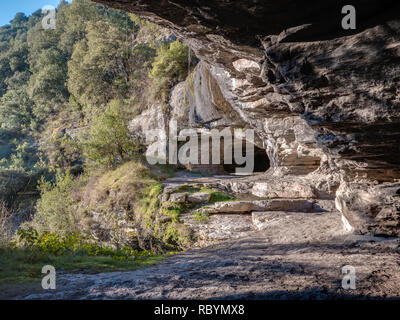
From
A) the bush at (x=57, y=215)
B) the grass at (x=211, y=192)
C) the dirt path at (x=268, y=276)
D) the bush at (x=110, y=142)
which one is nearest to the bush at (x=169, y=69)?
the bush at (x=110, y=142)

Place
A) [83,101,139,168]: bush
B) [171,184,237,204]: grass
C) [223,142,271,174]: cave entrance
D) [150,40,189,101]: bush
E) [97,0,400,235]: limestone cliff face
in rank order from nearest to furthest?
[97,0,400,235]: limestone cliff face < [171,184,237,204]: grass < [83,101,139,168]: bush < [150,40,189,101]: bush < [223,142,271,174]: cave entrance

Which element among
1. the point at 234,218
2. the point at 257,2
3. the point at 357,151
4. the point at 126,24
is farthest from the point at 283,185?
the point at 126,24

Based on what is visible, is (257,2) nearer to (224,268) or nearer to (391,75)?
(391,75)

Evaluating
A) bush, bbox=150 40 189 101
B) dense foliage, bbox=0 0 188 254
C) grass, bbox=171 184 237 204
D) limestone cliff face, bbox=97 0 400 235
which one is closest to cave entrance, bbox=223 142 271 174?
grass, bbox=171 184 237 204

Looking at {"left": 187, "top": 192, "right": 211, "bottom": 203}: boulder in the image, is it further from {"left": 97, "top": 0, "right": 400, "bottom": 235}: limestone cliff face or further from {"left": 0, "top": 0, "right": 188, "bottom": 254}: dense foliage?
{"left": 97, "top": 0, "right": 400, "bottom": 235}: limestone cliff face

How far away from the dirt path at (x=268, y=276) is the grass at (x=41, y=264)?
289 mm

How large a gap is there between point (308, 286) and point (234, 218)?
421cm

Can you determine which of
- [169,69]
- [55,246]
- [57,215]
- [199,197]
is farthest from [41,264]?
[169,69]

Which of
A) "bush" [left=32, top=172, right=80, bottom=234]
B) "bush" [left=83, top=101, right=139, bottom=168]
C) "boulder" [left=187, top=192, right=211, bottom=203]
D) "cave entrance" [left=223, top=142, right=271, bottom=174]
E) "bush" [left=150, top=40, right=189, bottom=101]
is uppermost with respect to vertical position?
"bush" [left=150, top=40, right=189, bottom=101]

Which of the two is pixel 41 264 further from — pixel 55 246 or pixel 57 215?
pixel 57 215

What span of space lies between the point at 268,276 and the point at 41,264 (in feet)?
9.78

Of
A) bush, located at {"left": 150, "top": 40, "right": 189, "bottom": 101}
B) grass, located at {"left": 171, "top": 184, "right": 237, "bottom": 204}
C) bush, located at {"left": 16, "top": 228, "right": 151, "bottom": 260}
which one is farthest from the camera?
bush, located at {"left": 150, "top": 40, "right": 189, "bottom": 101}

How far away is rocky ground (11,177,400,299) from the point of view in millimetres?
2287

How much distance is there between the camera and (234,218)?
6598mm
